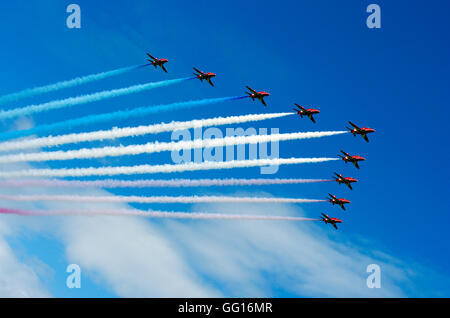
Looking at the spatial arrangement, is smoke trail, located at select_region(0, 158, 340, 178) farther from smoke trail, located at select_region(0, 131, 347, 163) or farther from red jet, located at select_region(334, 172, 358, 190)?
red jet, located at select_region(334, 172, 358, 190)

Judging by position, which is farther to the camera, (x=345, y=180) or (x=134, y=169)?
(x=345, y=180)

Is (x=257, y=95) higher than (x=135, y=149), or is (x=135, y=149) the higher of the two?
(x=257, y=95)

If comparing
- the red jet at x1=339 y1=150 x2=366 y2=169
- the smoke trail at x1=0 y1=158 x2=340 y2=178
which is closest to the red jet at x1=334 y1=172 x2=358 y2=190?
the red jet at x1=339 y1=150 x2=366 y2=169

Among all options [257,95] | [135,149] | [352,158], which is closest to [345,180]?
[352,158]

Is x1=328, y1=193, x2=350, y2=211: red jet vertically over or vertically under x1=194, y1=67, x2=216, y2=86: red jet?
under

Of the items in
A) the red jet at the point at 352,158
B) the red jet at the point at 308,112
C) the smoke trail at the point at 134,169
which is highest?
the red jet at the point at 308,112

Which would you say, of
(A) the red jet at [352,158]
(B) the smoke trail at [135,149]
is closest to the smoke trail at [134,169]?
(B) the smoke trail at [135,149]

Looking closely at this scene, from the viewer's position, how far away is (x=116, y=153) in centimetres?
9675

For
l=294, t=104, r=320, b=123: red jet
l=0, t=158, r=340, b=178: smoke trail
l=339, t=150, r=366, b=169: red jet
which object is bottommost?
l=0, t=158, r=340, b=178: smoke trail

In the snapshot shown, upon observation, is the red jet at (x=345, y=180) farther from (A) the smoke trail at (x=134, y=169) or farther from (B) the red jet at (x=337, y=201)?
(A) the smoke trail at (x=134, y=169)

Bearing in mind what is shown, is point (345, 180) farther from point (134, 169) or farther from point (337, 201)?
point (134, 169)
